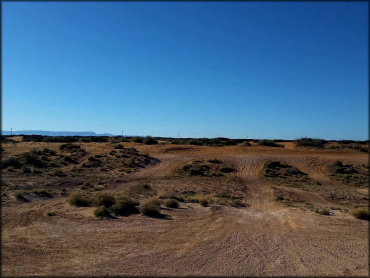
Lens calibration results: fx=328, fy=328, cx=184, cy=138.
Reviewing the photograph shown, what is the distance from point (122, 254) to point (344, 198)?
722 inches

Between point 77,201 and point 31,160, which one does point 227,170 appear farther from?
point 31,160

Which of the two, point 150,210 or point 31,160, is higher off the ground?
point 31,160

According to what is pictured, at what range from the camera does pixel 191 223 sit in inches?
634

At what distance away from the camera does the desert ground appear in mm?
10656

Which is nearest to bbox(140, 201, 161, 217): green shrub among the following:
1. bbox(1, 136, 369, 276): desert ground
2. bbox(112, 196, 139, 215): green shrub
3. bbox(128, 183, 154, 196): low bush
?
bbox(1, 136, 369, 276): desert ground

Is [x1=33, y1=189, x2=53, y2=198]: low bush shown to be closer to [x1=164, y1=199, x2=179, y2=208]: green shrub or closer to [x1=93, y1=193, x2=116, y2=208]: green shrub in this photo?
[x1=93, y1=193, x2=116, y2=208]: green shrub

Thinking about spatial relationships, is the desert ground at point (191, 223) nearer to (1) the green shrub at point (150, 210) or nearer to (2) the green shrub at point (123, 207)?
(1) the green shrub at point (150, 210)

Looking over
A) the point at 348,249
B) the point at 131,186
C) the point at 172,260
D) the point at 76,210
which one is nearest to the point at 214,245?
the point at 172,260

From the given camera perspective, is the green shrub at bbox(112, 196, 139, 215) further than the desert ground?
Yes

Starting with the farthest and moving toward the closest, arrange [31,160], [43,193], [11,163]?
[31,160], [11,163], [43,193]

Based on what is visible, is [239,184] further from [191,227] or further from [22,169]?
[22,169]

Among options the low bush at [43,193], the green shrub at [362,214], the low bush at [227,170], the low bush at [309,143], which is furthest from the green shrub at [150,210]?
the low bush at [309,143]

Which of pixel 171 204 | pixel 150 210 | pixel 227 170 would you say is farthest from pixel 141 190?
pixel 227 170

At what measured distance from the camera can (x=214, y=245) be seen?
1276cm
